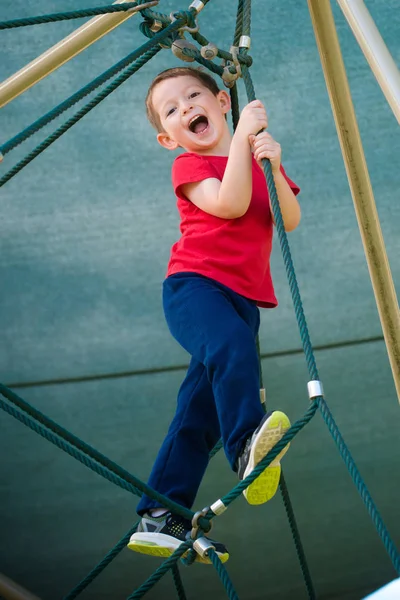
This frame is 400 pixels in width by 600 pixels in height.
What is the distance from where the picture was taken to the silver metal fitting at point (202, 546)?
5.97 feet

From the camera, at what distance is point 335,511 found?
4.65 meters

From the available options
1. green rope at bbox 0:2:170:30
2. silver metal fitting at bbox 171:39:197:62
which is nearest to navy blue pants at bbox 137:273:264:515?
silver metal fitting at bbox 171:39:197:62

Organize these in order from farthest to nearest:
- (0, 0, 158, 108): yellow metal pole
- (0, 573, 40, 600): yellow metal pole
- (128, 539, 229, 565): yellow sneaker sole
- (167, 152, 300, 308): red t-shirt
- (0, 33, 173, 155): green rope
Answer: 1. (0, 573, 40, 600): yellow metal pole
2. (0, 0, 158, 108): yellow metal pole
3. (0, 33, 173, 155): green rope
4. (167, 152, 300, 308): red t-shirt
5. (128, 539, 229, 565): yellow sneaker sole

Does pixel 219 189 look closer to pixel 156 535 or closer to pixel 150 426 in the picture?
pixel 156 535

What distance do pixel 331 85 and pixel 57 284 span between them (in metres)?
2.38

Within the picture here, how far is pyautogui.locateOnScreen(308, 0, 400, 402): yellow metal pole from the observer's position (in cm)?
230

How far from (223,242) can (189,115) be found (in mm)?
335

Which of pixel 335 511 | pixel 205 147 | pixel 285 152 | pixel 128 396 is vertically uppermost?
pixel 285 152

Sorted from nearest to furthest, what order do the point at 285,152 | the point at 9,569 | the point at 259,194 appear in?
the point at 259,194
the point at 285,152
the point at 9,569

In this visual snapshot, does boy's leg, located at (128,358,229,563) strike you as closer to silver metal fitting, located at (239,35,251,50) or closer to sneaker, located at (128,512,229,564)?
sneaker, located at (128,512,229,564)

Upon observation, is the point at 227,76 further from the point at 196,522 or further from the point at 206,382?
the point at 196,522

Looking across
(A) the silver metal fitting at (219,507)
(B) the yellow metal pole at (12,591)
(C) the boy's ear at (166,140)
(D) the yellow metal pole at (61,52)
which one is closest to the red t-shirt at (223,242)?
(C) the boy's ear at (166,140)

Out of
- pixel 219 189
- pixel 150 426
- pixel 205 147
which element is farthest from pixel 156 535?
pixel 150 426

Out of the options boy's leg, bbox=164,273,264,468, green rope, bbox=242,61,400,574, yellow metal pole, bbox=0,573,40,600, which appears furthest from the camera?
yellow metal pole, bbox=0,573,40,600
